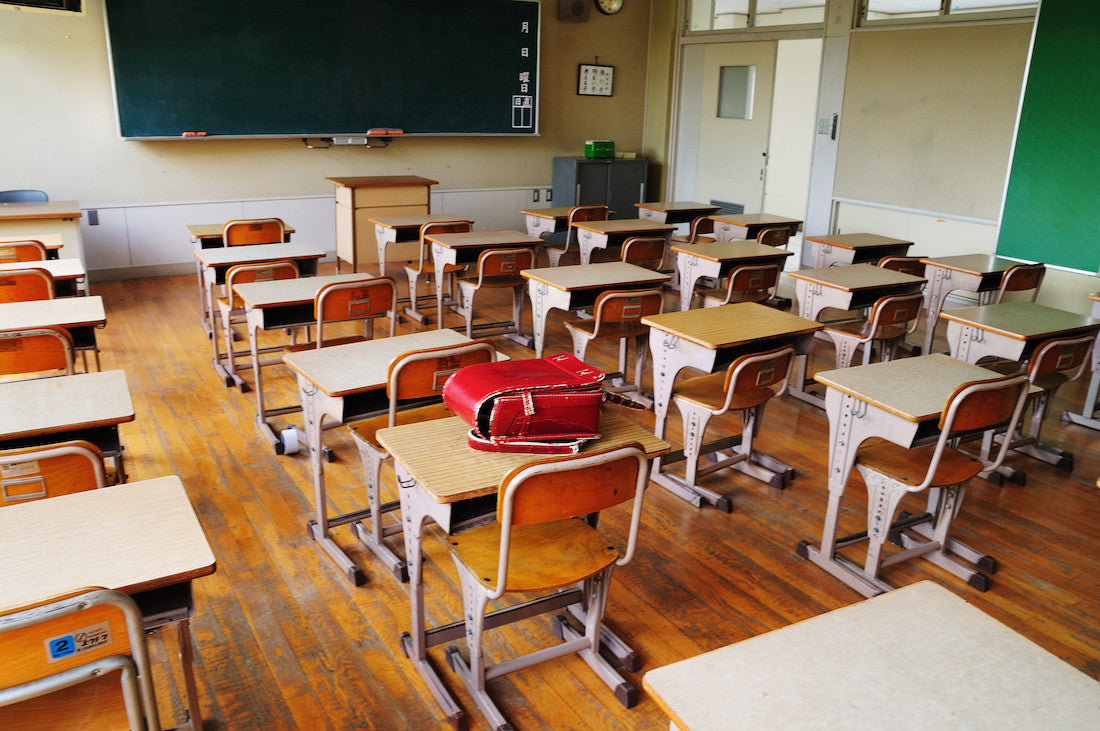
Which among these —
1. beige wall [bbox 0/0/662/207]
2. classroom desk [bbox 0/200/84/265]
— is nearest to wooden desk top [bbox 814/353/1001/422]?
classroom desk [bbox 0/200/84/265]

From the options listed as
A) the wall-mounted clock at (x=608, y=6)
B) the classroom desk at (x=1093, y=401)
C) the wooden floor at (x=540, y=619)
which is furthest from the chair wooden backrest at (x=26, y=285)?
the wall-mounted clock at (x=608, y=6)

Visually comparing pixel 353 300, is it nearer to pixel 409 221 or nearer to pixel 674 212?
pixel 409 221

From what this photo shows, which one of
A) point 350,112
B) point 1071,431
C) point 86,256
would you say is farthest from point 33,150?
point 1071,431

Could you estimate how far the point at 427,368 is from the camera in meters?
2.77

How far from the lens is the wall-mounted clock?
9.58 metres

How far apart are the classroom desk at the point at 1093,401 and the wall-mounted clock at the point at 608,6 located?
673cm

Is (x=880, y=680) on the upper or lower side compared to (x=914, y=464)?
upper

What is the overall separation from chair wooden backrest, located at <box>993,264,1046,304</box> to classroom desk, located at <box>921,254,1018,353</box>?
0.07m

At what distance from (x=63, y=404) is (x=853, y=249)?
5.16m

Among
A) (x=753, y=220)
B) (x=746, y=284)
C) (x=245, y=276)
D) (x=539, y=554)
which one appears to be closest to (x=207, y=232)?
(x=245, y=276)

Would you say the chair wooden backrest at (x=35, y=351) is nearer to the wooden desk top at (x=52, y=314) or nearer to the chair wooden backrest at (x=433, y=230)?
the wooden desk top at (x=52, y=314)

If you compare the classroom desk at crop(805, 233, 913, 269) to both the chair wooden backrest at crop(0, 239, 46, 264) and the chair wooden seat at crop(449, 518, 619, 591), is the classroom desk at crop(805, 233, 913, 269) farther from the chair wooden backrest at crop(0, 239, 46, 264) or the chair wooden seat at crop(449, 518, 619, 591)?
the chair wooden backrest at crop(0, 239, 46, 264)

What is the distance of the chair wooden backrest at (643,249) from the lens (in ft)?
18.9

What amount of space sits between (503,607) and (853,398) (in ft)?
4.81
